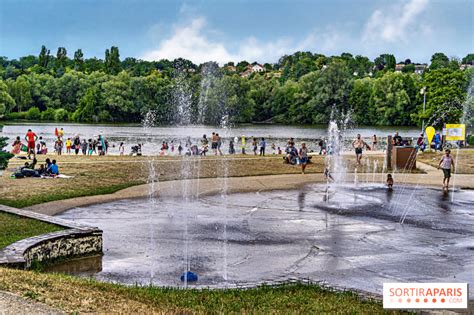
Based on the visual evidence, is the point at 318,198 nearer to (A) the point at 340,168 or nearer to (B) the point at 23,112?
(A) the point at 340,168

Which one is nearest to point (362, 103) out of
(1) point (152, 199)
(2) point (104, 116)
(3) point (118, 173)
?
(2) point (104, 116)

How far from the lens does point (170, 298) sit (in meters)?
10.6

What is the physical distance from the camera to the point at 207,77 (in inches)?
4828

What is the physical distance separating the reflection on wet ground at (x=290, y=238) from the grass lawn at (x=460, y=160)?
10.6 meters

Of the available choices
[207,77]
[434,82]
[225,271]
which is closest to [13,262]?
[225,271]

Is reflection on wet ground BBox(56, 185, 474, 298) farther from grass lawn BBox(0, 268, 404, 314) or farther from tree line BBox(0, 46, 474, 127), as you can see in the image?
tree line BBox(0, 46, 474, 127)

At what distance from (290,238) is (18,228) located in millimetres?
6927

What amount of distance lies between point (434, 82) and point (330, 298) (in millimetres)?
75287

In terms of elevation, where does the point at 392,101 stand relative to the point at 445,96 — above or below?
above

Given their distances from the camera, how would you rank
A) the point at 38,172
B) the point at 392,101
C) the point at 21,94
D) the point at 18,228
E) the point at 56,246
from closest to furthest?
the point at 56,246 → the point at 18,228 → the point at 38,172 → the point at 392,101 → the point at 21,94

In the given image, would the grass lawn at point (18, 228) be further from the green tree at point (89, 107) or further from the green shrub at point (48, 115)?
the green shrub at point (48, 115)

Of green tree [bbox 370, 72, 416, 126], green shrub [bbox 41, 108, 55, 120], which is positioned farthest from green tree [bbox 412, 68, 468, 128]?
green shrub [bbox 41, 108, 55, 120]

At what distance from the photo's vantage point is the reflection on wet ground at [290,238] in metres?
13.4

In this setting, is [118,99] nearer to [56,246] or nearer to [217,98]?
[217,98]
